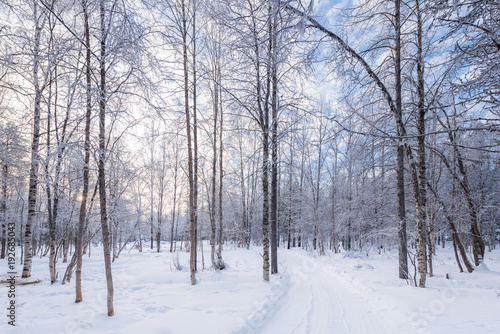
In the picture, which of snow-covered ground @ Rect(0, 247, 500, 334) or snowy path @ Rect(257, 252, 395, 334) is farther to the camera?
snowy path @ Rect(257, 252, 395, 334)

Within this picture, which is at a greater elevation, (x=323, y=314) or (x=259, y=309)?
(x=259, y=309)

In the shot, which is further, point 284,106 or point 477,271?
point 477,271

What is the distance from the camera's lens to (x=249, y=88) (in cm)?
893

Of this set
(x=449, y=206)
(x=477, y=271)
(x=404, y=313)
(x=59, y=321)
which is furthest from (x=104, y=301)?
(x=477, y=271)

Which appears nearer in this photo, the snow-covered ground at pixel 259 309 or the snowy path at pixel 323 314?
the snow-covered ground at pixel 259 309

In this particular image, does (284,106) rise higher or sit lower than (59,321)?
higher

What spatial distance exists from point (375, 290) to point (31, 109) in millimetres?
12812

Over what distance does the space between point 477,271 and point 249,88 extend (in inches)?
504

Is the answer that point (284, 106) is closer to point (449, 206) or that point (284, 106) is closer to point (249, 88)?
point (249, 88)

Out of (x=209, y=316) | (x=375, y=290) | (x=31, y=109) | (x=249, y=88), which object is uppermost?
(x=249, y=88)

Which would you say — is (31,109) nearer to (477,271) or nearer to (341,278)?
(341,278)

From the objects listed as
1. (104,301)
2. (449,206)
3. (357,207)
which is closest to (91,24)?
(104,301)

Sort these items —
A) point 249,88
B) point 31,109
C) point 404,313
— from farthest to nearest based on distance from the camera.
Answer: point 249,88 → point 31,109 → point 404,313

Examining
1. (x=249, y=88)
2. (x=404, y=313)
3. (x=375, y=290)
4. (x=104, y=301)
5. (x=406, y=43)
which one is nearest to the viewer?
(x=404, y=313)
